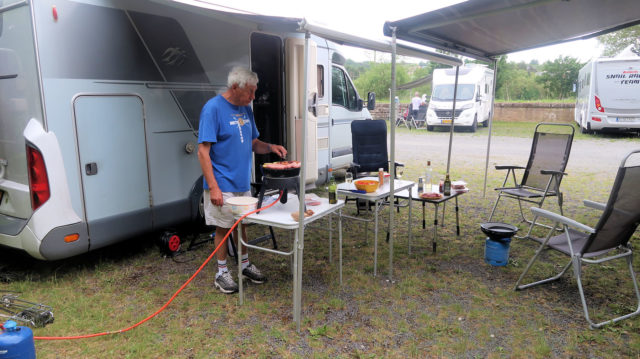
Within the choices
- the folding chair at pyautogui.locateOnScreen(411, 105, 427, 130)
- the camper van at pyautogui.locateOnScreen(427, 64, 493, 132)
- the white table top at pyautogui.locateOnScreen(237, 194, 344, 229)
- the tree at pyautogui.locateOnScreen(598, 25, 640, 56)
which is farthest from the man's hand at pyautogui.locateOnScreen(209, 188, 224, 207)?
the tree at pyautogui.locateOnScreen(598, 25, 640, 56)

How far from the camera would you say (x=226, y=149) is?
3109 millimetres

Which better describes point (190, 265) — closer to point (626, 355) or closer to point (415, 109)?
point (626, 355)

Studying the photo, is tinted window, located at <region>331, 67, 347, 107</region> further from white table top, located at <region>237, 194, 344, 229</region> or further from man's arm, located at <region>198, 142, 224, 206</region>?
man's arm, located at <region>198, 142, 224, 206</region>

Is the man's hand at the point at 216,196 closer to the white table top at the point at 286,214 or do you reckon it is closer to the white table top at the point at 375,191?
the white table top at the point at 286,214

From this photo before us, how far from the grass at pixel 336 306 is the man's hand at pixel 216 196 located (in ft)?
2.35

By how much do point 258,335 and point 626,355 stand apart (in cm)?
212

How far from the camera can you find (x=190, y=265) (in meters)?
3.78

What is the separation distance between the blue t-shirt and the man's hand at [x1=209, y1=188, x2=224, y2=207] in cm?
10

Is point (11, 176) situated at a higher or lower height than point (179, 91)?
lower

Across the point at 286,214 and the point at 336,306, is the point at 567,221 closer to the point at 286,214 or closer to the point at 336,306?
the point at 336,306

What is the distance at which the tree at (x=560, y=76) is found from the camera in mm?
22734

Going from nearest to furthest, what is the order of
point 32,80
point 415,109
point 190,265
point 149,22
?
1. point 32,80
2. point 149,22
3. point 190,265
4. point 415,109

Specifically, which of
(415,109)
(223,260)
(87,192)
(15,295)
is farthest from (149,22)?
(415,109)

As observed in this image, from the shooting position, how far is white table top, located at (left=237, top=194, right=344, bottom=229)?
9.05 ft
